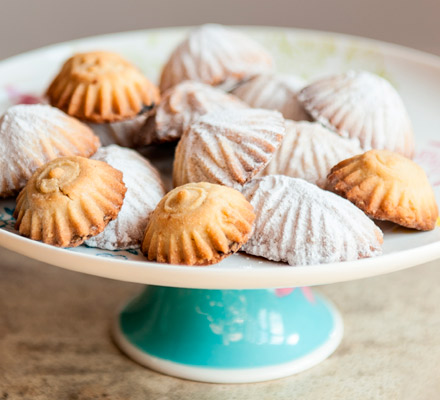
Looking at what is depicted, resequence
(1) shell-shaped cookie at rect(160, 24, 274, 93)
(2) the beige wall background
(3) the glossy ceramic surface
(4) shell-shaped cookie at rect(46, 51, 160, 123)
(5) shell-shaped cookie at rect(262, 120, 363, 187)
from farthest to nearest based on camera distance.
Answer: (2) the beige wall background < (1) shell-shaped cookie at rect(160, 24, 274, 93) < (4) shell-shaped cookie at rect(46, 51, 160, 123) < (5) shell-shaped cookie at rect(262, 120, 363, 187) < (3) the glossy ceramic surface

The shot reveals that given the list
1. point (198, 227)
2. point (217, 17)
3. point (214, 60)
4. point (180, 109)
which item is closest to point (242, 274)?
point (198, 227)

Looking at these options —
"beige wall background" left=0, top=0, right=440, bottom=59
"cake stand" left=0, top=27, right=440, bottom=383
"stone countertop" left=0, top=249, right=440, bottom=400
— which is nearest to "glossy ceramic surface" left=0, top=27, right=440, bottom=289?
"cake stand" left=0, top=27, right=440, bottom=383

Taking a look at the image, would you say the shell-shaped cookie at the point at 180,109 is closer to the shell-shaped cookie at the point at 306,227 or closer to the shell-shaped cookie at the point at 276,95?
the shell-shaped cookie at the point at 276,95

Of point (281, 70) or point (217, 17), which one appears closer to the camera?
point (281, 70)

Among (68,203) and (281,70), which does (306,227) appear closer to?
(68,203)

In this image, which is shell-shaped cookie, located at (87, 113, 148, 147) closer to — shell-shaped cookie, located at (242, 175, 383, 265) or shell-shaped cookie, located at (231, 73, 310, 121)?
shell-shaped cookie, located at (231, 73, 310, 121)

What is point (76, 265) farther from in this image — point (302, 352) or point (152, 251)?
point (302, 352)

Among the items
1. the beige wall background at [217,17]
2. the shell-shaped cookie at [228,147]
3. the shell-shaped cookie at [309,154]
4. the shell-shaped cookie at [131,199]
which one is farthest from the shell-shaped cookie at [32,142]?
the beige wall background at [217,17]
